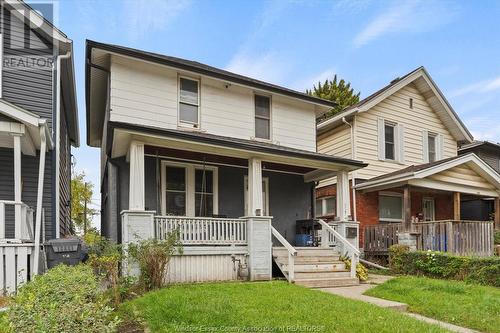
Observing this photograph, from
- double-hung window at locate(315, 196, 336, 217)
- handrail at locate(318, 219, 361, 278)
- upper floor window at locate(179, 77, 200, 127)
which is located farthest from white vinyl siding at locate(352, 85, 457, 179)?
upper floor window at locate(179, 77, 200, 127)

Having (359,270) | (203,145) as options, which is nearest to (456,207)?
(359,270)

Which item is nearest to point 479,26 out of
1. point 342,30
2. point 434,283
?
point 342,30

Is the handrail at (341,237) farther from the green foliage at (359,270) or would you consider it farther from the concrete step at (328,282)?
the concrete step at (328,282)

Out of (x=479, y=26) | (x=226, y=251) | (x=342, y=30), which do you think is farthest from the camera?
(x=342, y=30)

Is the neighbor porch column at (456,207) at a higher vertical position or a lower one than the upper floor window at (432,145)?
lower

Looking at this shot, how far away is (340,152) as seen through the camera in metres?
16.6

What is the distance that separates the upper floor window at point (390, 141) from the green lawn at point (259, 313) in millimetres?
10525

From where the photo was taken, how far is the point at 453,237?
12539mm

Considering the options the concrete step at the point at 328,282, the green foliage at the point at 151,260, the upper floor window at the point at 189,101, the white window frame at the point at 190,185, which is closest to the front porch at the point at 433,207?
the concrete step at the point at 328,282

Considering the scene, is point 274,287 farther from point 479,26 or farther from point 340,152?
point 479,26

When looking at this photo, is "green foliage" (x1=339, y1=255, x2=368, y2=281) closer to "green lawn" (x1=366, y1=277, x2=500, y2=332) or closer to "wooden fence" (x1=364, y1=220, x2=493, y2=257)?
"green lawn" (x1=366, y1=277, x2=500, y2=332)

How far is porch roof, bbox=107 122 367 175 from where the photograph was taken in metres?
9.05

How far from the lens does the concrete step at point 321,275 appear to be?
9930 millimetres

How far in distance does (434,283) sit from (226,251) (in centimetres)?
492
